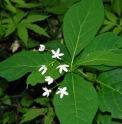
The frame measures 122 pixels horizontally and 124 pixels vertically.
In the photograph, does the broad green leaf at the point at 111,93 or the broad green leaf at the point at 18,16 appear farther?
the broad green leaf at the point at 18,16

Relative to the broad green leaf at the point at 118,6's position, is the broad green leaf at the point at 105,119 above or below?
below

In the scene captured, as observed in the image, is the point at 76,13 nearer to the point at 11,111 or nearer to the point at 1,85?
the point at 1,85

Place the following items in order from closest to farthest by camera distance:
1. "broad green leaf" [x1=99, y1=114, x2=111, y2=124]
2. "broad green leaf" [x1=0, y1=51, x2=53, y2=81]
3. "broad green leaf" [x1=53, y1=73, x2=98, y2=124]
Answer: "broad green leaf" [x1=53, y1=73, x2=98, y2=124], "broad green leaf" [x1=0, y1=51, x2=53, y2=81], "broad green leaf" [x1=99, y1=114, x2=111, y2=124]

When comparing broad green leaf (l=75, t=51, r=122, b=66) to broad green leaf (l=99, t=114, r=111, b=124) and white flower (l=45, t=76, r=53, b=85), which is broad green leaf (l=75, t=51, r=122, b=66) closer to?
white flower (l=45, t=76, r=53, b=85)

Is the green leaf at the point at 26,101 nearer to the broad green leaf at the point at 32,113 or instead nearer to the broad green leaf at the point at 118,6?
the broad green leaf at the point at 32,113

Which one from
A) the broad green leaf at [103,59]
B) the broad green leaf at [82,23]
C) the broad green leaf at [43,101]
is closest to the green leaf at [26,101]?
the broad green leaf at [43,101]

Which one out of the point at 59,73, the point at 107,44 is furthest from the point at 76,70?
the point at 107,44

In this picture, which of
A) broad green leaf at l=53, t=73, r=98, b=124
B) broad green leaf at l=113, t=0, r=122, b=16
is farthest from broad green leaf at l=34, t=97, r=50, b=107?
broad green leaf at l=113, t=0, r=122, b=16
